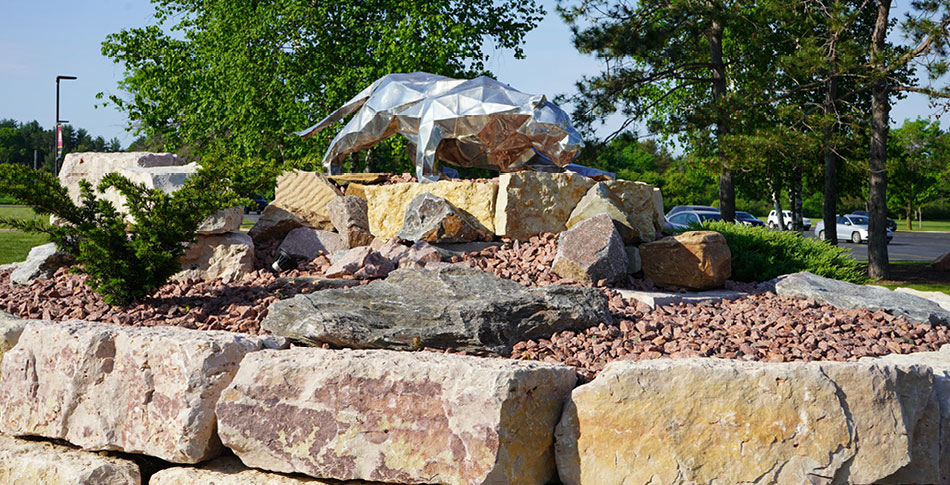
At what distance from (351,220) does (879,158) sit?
11.0m

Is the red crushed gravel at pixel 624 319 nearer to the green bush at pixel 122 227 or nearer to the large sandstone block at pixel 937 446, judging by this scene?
the green bush at pixel 122 227

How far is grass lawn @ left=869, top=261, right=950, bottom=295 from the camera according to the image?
44.4ft

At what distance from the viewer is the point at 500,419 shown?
3166 mm

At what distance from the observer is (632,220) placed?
7.42 meters

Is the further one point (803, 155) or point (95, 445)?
point (803, 155)

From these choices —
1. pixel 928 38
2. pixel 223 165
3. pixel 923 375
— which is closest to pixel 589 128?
pixel 928 38

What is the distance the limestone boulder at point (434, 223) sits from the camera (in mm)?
7000

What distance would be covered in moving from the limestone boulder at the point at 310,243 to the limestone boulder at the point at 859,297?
13.2 feet

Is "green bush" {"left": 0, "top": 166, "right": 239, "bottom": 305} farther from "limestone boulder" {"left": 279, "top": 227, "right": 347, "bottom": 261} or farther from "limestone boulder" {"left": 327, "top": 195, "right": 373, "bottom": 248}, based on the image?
"limestone boulder" {"left": 327, "top": 195, "right": 373, "bottom": 248}

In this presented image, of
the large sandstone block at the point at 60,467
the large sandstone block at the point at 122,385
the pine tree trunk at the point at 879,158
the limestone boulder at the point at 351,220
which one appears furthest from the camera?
the pine tree trunk at the point at 879,158

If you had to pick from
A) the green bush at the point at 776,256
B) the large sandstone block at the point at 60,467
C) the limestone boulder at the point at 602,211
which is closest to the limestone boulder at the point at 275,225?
the limestone boulder at the point at 602,211

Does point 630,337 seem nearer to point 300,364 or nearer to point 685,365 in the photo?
point 685,365

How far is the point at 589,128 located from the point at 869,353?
37.8ft

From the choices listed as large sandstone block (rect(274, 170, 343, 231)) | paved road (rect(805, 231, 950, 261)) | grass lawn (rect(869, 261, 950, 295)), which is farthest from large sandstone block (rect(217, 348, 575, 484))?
paved road (rect(805, 231, 950, 261))
